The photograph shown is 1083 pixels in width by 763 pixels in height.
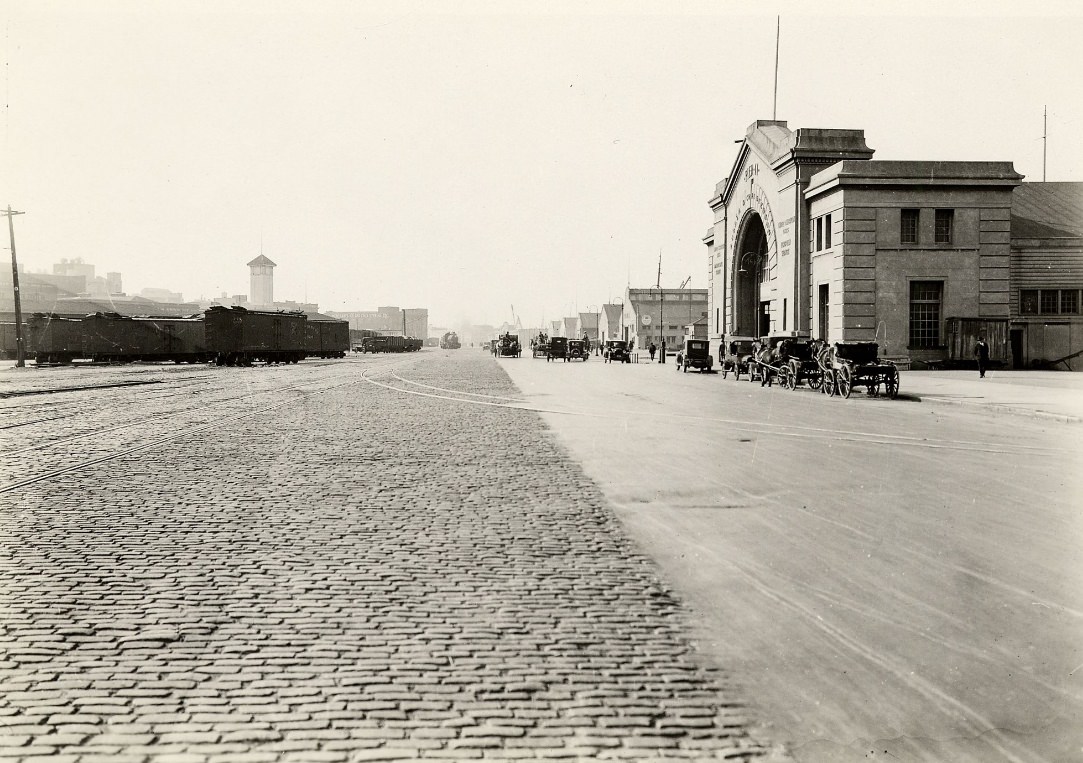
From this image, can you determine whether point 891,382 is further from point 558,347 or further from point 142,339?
point 142,339

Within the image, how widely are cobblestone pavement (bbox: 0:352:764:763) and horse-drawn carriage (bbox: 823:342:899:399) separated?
15823 mm

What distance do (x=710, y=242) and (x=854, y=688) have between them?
55.2 metres

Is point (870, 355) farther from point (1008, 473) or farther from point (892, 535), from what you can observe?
point (892, 535)

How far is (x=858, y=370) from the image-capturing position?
23.4 m

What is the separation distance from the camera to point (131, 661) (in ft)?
13.8

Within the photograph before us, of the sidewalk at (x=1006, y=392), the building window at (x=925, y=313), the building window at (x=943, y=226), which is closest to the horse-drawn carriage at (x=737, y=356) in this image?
the sidewalk at (x=1006, y=392)

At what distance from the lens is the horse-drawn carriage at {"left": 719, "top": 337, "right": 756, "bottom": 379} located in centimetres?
3456

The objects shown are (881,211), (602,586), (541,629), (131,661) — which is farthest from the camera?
(881,211)

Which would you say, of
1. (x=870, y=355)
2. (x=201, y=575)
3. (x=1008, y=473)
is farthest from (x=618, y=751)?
(x=870, y=355)

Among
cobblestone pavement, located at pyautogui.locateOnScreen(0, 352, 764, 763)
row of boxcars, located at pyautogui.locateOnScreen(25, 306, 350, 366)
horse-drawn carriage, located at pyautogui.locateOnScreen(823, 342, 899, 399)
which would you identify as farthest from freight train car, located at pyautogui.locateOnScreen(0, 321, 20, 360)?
A: cobblestone pavement, located at pyautogui.locateOnScreen(0, 352, 764, 763)

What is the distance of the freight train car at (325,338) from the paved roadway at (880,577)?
59.8 meters

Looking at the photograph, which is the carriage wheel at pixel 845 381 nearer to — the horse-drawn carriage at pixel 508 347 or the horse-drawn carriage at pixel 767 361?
the horse-drawn carriage at pixel 767 361

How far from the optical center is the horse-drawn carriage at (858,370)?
23391 millimetres

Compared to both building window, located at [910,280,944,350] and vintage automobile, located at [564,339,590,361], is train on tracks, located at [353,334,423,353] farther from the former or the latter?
building window, located at [910,280,944,350]
